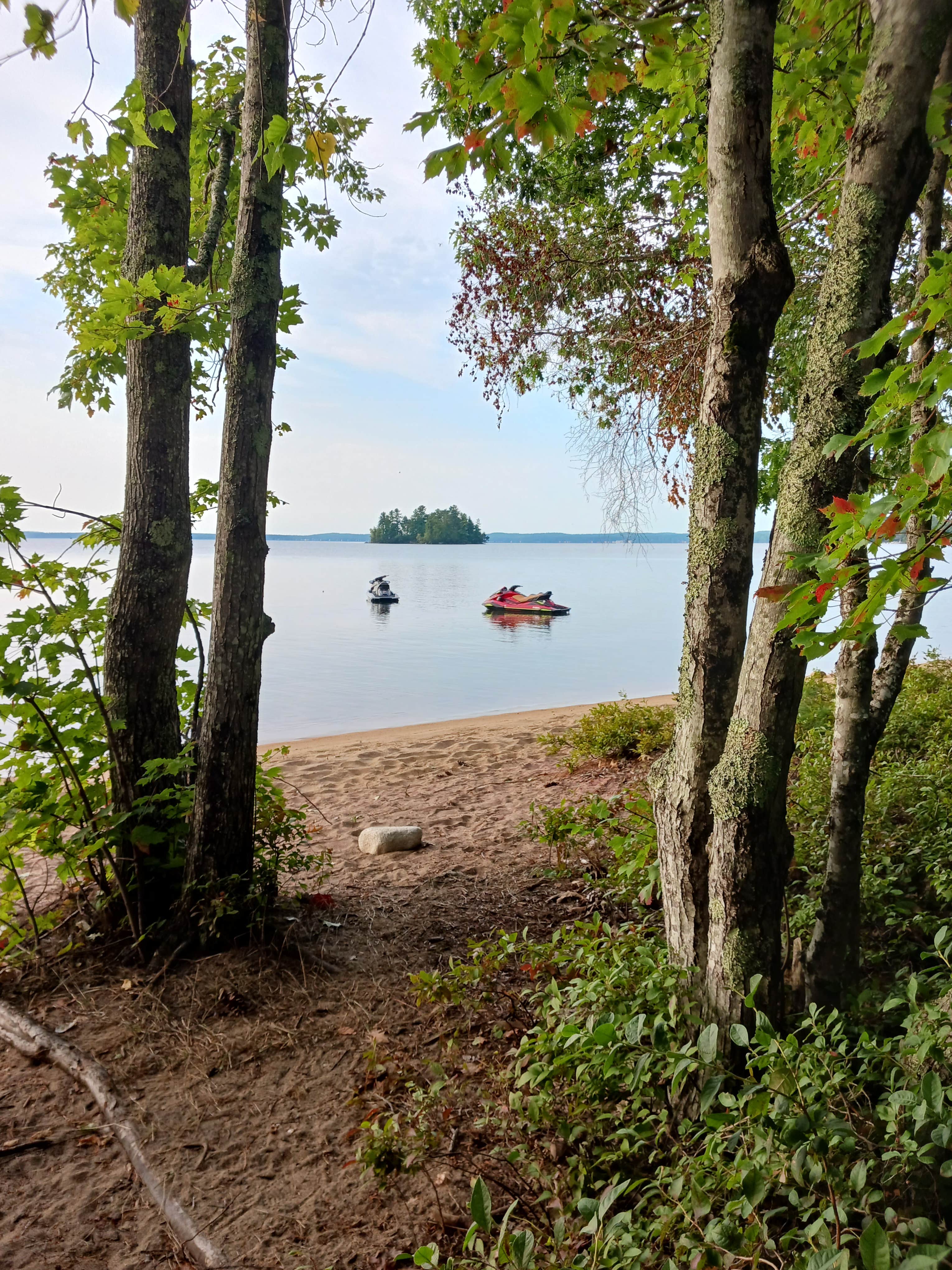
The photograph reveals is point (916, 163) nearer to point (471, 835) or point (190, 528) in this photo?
point (190, 528)

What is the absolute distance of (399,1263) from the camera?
7.12ft

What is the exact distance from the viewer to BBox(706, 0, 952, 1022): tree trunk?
2.32m

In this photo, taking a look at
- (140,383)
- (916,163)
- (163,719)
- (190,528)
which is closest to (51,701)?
(163,719)

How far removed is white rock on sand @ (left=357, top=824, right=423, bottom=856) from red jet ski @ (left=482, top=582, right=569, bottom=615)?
26.4 m

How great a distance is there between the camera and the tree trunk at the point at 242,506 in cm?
373

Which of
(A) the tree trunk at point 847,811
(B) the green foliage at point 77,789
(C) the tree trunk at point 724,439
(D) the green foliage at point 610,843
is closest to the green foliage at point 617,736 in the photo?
(D) the green foliage at point 610,843

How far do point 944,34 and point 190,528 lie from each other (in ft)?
12.2

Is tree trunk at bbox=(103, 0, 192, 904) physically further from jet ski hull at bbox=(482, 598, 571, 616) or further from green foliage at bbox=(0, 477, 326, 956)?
jet ski hull at bbox=(482, 598, 571, 616)

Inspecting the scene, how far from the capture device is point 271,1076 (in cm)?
307

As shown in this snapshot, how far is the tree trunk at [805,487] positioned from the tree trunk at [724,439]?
0.14 meters

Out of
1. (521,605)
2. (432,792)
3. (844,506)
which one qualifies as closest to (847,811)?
(844,506)

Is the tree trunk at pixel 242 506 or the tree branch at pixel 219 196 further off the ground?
the tree branch at pixel 219 196

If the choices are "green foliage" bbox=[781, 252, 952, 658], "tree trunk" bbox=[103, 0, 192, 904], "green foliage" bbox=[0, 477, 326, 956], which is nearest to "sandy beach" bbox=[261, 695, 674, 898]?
"green foliage" bbox=[0, 477, 326, 956]

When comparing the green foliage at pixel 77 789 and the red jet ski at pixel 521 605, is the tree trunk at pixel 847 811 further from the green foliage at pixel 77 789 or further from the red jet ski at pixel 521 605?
the red jet ski at pixel 521 605
